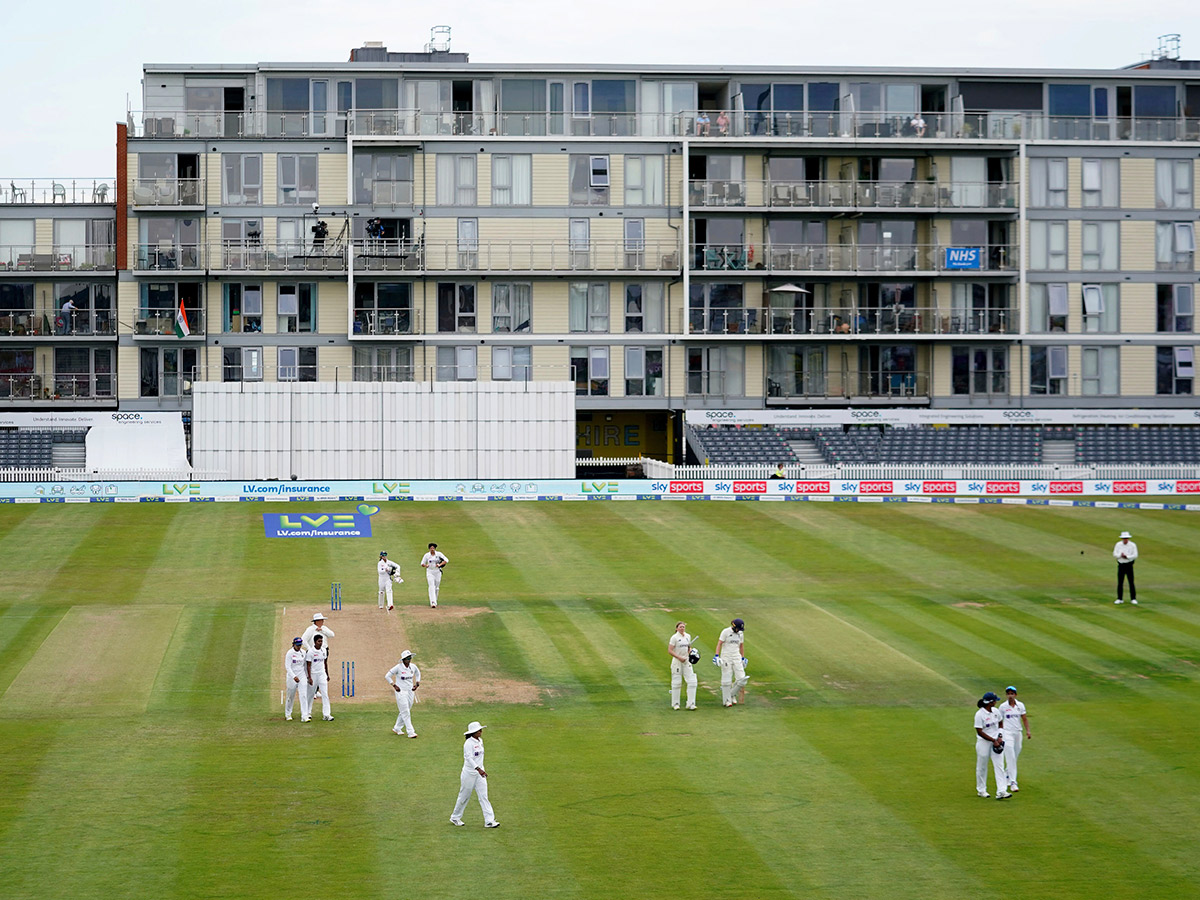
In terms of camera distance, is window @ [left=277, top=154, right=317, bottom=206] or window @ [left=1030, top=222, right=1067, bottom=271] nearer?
window @ [left=277, top=154, right=317, bottom=206]

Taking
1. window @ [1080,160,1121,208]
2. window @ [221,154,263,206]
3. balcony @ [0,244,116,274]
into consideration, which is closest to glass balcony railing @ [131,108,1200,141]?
window @ [221,154,263,206]

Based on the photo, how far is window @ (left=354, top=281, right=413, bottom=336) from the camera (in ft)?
234

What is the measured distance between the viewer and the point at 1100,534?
167ft

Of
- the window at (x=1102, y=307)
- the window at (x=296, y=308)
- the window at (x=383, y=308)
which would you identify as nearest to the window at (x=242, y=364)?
the window at (x=296, y=308)

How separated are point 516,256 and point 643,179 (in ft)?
22.9

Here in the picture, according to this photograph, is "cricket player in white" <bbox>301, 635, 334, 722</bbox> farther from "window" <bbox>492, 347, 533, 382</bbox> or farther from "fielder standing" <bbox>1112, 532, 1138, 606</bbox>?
"window" <bbox>492, 347, 533, 382</bbox>

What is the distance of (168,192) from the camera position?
70.2m

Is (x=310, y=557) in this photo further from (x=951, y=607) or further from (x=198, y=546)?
(x=951, y=607)

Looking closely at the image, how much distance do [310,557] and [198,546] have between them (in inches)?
180

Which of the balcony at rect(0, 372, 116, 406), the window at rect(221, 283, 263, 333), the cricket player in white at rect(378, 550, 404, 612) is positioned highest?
the window at rect(221, 283, 263, 333)

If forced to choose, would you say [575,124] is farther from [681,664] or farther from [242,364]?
[681,664]

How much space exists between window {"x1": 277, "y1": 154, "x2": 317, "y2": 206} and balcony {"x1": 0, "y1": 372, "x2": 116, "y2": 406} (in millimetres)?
12384

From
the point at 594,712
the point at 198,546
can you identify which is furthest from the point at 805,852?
the point at 198,546

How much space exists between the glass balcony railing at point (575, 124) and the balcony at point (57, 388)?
12030 mm
